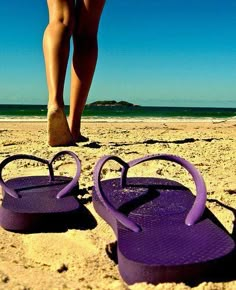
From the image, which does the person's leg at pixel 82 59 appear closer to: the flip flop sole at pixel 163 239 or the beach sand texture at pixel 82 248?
the beach sand texture at pixel 82 248

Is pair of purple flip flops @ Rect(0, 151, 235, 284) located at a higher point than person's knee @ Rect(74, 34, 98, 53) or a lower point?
lower

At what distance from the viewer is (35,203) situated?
58.7 inches

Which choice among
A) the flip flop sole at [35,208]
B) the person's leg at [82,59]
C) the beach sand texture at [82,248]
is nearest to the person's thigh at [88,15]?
the person's leg at [82,59]

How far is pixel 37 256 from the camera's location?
1.19m

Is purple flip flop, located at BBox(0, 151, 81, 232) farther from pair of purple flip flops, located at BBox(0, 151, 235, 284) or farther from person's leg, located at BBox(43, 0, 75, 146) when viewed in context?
person's leg, located at BBox(43, 0, 75, 146)

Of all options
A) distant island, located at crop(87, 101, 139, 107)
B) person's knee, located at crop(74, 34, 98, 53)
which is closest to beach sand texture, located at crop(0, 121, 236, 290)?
person's knee, located at crop(74, 34, 98, 53)

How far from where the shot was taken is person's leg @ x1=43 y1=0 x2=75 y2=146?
2709mm

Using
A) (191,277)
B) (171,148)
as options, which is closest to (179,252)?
(191,277)

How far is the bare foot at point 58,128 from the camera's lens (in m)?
2.66

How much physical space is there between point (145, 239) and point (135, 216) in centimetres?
18

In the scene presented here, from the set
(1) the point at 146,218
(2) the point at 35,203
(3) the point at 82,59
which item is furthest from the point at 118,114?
(1) the point at 146,218

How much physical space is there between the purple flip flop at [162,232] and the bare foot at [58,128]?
3.56ft

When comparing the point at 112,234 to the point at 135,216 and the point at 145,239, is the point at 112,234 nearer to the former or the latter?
the point at 135,216

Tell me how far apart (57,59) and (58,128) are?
44cm
